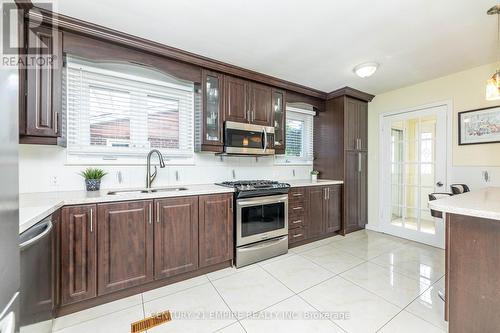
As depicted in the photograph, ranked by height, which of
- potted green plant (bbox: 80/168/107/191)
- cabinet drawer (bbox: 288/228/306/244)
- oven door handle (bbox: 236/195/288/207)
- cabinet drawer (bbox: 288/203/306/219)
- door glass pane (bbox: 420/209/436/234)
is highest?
potted green plant (bbox: 80/168/107/191)

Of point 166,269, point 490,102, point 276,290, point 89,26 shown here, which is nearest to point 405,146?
point 490,102

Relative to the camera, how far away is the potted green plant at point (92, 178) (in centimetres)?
218

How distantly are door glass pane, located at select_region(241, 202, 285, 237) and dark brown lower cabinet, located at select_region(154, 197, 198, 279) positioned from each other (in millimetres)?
606

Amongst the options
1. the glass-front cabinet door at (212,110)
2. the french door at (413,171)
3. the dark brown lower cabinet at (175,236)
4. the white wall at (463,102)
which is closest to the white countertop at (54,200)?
the dark brown lower cabinet at (175,236)

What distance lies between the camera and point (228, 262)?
261cm

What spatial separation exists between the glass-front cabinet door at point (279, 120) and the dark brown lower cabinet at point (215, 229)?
122 centimetres

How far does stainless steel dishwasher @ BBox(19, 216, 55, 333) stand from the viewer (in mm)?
1050

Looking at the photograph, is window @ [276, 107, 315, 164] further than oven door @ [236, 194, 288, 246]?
Yes

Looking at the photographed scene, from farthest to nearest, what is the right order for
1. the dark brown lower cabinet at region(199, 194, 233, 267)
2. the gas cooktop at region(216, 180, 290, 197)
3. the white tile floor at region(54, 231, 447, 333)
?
the gas cooktop at region(216, 180, 290, 197) → the dark brown lower cabinet at region(199, 194, 233, 267) → the white tile floor at region(54, 231, 447, 333)

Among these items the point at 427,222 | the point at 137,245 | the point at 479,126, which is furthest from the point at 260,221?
the point at 479,126

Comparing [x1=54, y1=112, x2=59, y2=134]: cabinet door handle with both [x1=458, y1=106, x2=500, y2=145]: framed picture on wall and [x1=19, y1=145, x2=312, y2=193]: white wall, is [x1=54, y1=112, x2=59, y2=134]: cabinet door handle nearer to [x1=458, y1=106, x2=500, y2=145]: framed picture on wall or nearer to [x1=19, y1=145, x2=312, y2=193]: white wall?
[x1=19, y1=145, x2=312, y2=193]: white wall

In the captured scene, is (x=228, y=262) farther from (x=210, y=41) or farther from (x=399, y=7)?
(x=399, y=7)

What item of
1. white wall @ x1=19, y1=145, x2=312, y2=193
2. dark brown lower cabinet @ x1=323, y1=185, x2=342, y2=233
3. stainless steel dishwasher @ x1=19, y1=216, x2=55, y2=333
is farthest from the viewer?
dark brown lower cabinet @ x1=323, y1=185, x2=342, y2=233

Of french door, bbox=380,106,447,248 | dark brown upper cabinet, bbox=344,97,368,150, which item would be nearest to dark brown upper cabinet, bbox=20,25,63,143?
dark brown upper cabinet, bbox=344,97,368,150
